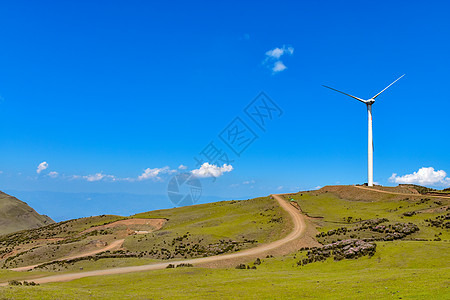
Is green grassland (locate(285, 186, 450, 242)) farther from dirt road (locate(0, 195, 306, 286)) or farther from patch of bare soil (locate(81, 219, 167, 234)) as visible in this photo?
patch of bare soil (locate(81, 219, 167, 234))

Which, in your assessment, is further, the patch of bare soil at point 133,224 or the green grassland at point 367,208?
the patch of bare soil at point 133,224

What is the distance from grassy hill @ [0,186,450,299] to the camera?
24.1 meters

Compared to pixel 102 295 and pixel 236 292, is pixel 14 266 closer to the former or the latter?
pixel 102 295

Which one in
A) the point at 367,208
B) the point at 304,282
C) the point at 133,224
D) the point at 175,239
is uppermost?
the point at 367,208

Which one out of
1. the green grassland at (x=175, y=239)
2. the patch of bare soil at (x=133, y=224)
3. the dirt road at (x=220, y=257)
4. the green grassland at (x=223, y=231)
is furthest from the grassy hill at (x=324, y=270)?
the patch of bare soil at (x=133, y=224)

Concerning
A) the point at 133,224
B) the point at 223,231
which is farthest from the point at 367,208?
the point at 133,224

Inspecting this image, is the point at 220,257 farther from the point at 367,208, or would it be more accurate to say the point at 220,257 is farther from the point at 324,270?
the point at 367,208

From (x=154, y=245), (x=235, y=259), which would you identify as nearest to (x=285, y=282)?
(x=235, y=259)

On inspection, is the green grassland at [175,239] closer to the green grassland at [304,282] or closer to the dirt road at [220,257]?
the dirt road at [220,257]

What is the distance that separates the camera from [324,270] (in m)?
36.8

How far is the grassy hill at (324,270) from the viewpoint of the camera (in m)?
24.1

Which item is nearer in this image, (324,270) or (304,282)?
(304,282)

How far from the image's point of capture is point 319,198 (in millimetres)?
113500

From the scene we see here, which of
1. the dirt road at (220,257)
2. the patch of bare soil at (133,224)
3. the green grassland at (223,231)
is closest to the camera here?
the dirt road at (220,257)
